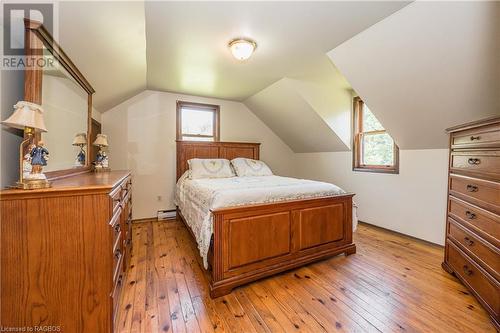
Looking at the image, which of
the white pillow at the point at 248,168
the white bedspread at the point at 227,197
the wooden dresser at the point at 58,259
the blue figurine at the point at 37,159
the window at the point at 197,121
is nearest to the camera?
the wooden dresser at the point at 58,259

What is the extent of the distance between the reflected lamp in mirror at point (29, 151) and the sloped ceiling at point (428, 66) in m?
2.60

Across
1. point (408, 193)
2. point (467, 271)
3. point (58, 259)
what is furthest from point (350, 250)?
point (58, 259)

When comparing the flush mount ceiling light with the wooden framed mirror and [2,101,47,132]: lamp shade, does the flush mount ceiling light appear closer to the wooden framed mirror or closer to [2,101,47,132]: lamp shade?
the wooden framed mirror

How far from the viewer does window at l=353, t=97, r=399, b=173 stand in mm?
3328

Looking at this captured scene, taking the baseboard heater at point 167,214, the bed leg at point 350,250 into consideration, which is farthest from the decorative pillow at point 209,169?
the bed leg at point 350,250

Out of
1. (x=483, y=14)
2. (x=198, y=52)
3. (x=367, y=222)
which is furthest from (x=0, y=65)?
(x=367, y=222)

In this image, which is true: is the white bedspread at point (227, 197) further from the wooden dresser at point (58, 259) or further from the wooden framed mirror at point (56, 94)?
the wooden framed mirror at point (56, 94)

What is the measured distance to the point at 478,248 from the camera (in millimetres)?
1633

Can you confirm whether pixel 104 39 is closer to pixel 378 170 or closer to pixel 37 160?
pixel 37 160

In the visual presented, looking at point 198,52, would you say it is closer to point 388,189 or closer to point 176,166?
point 176,166

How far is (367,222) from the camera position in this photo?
12.0ft

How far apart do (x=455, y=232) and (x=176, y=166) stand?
3.76m

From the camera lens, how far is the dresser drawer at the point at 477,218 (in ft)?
4.83

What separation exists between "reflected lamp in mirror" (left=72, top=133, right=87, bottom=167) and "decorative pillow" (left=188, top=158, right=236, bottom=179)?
1440 mm
